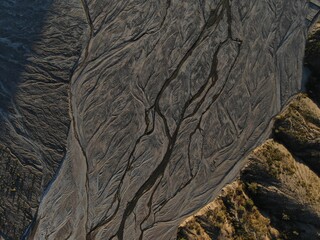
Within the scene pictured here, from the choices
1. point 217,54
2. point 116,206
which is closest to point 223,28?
point 217,54

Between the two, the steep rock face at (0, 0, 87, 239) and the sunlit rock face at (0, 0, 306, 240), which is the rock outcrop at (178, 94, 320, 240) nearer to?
the sunlit rock face at (0, 0, 306, 240)

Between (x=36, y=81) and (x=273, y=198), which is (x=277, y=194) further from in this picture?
(x=36, y=81)

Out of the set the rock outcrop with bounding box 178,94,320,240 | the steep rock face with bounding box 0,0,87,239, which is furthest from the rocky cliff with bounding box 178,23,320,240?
the steep rock face with bounding box 0,0,87,239

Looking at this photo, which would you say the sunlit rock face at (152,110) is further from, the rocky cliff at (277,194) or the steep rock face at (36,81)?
the rocky cliff at (277,194)

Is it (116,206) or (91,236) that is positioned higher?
(116,206)

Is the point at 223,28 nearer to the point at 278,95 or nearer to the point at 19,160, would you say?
the point at 278,95

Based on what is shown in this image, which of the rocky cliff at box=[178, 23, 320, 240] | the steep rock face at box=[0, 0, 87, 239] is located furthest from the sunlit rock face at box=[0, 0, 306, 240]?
the rocky cliff at box=[178, 23, 320, 240]
